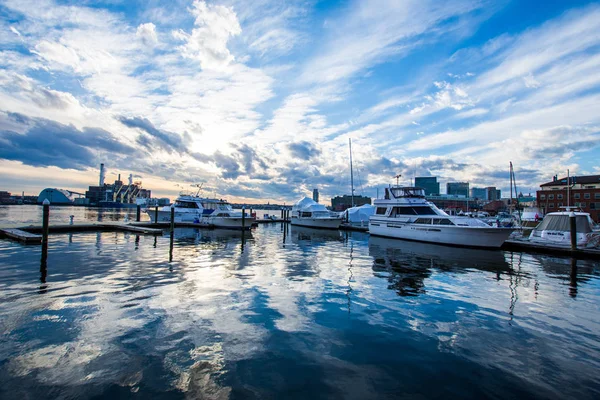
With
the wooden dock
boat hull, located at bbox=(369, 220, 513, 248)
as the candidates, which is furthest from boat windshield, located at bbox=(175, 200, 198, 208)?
the wooden dock

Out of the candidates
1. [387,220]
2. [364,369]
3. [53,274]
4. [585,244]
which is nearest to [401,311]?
[364,369]

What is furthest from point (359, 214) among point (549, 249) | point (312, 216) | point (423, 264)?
point (423, 264)

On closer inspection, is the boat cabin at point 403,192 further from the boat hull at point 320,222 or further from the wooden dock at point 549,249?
the boat hull at point 320,222

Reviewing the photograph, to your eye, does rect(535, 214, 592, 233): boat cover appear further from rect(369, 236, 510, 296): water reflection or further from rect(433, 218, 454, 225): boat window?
rect(433, 218, 454, 225): boat window

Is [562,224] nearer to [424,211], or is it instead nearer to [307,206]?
[424,211]

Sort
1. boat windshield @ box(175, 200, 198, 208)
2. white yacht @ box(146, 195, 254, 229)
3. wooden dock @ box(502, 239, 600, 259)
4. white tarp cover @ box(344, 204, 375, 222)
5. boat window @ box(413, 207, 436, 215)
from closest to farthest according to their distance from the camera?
wooden dock @ box(502, 239, 600, 259), boat window @ box(413, 207, 436, 215), white yacht @ box(146, 195, 254, 229), boat windshield @ box(175, 200, 198, 208), white tarp cover @ box(344, 204, 375, 222)

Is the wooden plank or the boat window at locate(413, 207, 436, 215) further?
the boat window at locate(413, 207, 436, 215)

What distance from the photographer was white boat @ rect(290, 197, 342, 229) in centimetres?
4694

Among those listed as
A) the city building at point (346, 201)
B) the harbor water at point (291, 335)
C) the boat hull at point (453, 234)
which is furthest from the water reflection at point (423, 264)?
the city building at point (346, 201)

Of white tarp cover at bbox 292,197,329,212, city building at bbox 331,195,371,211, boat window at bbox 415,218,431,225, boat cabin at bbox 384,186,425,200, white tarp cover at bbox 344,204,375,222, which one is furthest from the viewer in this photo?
city building at bbox 331,195,371,211

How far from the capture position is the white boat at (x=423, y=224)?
78.9 feet

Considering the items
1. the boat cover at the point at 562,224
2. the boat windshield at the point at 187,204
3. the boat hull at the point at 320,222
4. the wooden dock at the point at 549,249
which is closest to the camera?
the wooden dock at the point at 549,249

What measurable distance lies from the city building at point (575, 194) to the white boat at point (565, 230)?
180 feet

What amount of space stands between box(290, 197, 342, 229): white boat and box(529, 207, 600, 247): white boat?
25.3 meters
